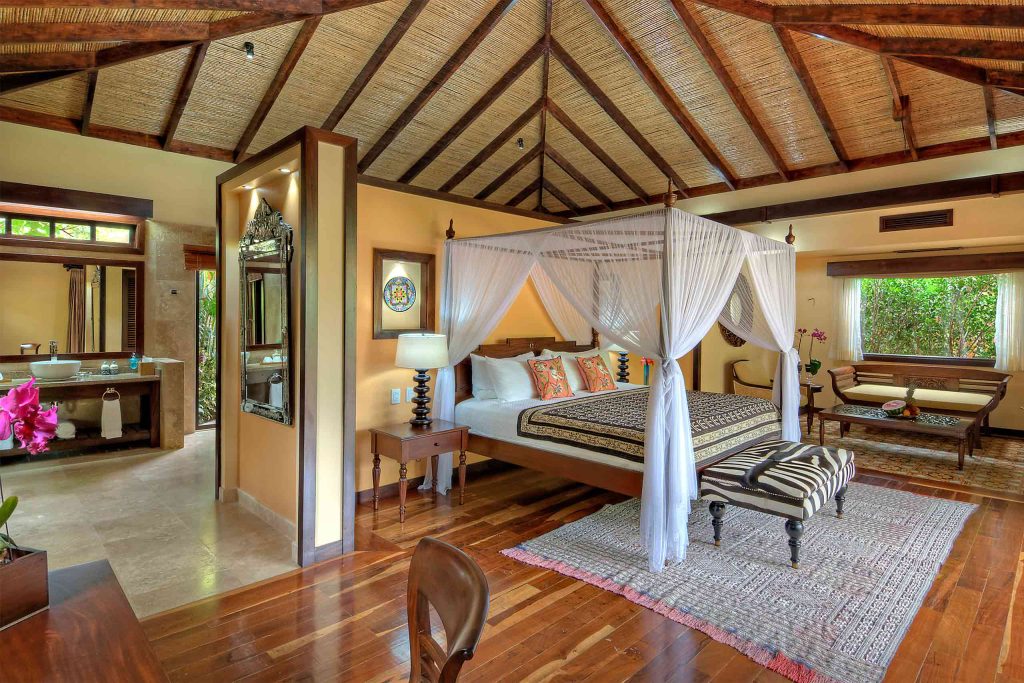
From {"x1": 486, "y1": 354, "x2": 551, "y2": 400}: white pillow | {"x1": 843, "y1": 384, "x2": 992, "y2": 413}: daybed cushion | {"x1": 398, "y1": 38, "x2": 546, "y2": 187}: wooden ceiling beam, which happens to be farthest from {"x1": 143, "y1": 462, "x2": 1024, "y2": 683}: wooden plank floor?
{"x1": 398, "y1": 38, "x2": 546, "y2": 187}: wooden ceiling beam

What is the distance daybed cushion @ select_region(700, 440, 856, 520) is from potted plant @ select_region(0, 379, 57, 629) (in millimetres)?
3152

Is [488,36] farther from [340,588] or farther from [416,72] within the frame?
[340,588]

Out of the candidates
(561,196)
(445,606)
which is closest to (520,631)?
(445,606)

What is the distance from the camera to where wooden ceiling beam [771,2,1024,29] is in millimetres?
2576

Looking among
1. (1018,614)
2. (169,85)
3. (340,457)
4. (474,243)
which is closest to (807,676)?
(1018,614)

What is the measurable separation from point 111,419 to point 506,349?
411 centimetres

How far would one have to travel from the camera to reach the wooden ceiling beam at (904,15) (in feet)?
8.45

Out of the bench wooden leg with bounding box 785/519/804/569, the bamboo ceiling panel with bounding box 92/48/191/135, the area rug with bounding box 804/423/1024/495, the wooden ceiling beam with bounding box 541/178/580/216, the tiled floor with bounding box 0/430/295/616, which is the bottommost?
the tiled floor with bounding box 0/430/295/616

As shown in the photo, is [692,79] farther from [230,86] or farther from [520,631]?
[520,631]

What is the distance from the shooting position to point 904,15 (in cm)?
288

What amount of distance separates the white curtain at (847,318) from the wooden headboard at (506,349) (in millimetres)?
4268

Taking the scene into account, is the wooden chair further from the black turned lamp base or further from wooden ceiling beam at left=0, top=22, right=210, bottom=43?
wooden ceiling beam at left=0, top=22, right=210, bottom=43

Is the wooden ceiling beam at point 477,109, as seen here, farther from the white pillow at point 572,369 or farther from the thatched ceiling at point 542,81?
the white pillow at point 572,369

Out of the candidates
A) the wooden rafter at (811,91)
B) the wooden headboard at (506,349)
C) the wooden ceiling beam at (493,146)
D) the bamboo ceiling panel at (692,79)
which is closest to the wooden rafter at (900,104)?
the wooden rafter at (811,91)
